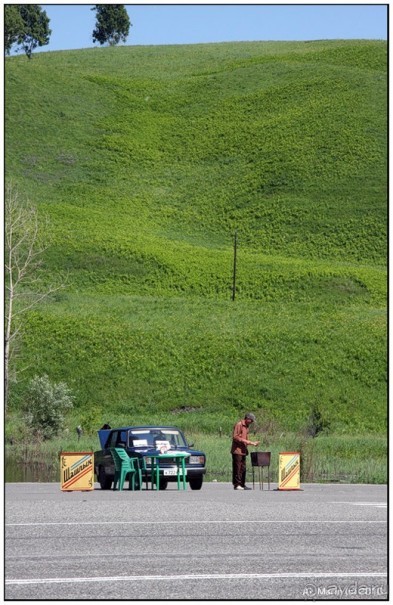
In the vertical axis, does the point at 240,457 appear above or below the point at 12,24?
below

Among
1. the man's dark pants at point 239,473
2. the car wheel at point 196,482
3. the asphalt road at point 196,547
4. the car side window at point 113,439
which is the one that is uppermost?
the asphalt road at point 196,547

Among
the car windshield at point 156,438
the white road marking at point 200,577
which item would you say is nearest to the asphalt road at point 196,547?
the white road marking at point 200,577

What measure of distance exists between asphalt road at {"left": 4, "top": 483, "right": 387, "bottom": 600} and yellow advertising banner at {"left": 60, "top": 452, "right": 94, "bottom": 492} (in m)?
1.68

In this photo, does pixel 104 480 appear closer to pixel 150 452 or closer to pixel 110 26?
pixel 150 452

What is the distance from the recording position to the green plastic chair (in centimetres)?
2530

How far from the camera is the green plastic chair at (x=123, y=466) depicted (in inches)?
996

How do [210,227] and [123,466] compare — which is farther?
[210,227]

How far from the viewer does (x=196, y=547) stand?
15039 millimetres

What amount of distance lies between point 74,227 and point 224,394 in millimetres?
37959

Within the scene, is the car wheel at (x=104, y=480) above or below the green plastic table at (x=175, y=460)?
below

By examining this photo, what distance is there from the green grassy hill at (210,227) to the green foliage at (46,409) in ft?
6.31

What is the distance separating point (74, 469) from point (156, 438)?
2161 millimetres

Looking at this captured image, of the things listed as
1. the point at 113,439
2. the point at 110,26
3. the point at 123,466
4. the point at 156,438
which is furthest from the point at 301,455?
the point at 110,26

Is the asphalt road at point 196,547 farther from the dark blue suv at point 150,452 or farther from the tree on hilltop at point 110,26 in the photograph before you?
the tree on hilltop at point 110,26
